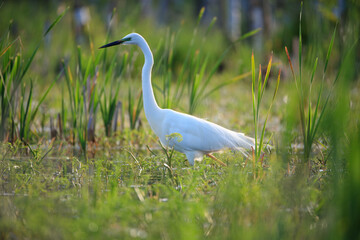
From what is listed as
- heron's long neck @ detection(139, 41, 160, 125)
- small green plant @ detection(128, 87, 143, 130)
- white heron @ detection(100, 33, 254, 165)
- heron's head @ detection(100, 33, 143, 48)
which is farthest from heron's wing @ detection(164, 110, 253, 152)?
small green plant @ detection(128, 87, 143, 130)

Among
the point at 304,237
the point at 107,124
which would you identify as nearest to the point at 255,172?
the point at 304,237

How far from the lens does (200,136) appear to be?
3.69 meters

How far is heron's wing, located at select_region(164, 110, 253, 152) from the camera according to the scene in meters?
3.68

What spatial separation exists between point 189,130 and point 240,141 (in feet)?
1.48

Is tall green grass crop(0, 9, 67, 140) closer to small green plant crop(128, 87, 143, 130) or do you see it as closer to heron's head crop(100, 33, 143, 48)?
heron's head crop(100, 33, 143, 48)

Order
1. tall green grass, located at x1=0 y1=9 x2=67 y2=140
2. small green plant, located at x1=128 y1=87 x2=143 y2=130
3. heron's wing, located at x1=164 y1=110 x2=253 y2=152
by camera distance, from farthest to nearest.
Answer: small green plant, located at x1=128 y1=87 x2=143 y2=130
heron's wing, located at x1=164 y1=110 x2=253 y2=152
tall green grass, located at x1=0 y1=9 x2=67 y2=140

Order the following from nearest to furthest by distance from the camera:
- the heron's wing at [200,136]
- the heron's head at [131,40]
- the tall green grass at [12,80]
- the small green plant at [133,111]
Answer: the tall green grass at [12,80]
the heron's wing at [200,136]
the heron's head at [131,40]
the small green plant at [133,111]

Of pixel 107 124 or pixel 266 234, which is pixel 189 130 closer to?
pixel 107 124

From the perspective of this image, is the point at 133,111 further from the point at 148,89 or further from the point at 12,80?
the point at 12,80

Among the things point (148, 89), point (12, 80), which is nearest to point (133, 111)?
point (148, 89)

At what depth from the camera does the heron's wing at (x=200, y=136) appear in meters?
3.68

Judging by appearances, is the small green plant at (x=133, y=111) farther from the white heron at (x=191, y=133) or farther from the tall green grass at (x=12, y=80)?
the tall green grass at (x=12, y=80)

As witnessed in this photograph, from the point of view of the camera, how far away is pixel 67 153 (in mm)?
4211

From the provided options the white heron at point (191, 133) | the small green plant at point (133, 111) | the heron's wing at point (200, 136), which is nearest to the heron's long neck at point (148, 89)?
the white heron at point (191, 133)
